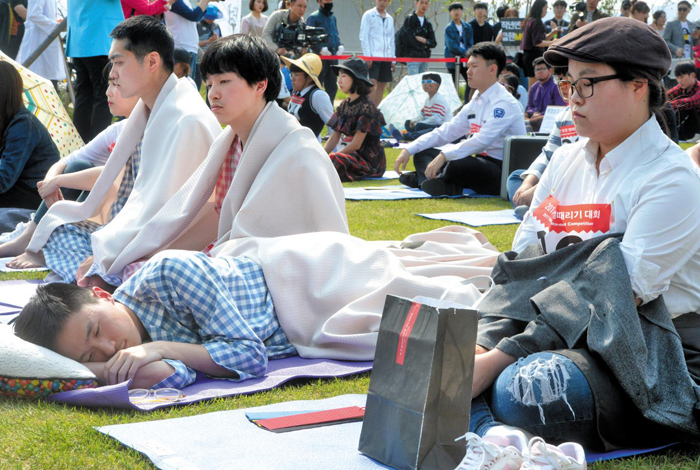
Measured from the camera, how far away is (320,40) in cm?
1207

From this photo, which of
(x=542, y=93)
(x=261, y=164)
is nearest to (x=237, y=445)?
(x=261, y=164)

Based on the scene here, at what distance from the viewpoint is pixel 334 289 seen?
10.9 ft

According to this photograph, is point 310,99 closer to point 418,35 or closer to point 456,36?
point 418,35

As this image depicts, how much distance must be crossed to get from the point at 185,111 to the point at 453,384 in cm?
293

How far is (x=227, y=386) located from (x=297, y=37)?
369 inches

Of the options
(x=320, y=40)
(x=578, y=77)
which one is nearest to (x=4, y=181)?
(x=578, y=77)

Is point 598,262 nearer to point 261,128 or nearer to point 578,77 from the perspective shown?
point 578,77

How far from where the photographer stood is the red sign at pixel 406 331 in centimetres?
212

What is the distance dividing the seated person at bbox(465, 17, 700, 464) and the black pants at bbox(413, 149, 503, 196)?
5.28 m

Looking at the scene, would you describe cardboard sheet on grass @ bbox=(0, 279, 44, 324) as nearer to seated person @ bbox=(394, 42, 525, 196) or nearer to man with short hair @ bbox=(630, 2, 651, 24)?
seated person @ bbox=(394, 42, 525, 196)

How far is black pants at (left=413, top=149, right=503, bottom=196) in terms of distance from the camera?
7.90m

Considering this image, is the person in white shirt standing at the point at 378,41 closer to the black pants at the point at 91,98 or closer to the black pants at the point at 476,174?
the black pants at the point at 476,174

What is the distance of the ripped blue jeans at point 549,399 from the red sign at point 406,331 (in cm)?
37

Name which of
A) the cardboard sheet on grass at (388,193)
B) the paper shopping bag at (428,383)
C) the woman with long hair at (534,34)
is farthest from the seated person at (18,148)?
the woman with long hair at (534,34)
